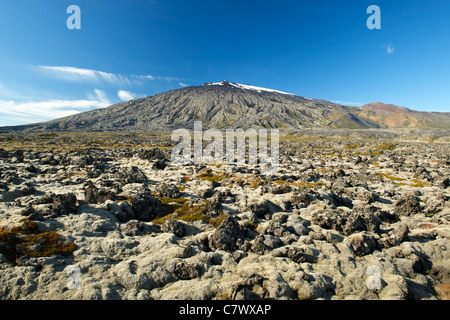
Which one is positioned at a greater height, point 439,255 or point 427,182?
point 427,182

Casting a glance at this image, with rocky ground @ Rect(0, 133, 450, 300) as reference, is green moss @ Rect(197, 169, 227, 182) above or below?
above

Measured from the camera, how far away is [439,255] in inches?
563

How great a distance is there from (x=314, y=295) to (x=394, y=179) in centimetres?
3444

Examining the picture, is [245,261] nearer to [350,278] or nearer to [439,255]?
[350,278]

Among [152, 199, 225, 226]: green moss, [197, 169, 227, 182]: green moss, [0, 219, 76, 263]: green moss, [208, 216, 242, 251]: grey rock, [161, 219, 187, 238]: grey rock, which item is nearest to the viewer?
[0, 219, 76, 263]: green moss

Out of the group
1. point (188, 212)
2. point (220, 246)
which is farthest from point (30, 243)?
point (220, 246)

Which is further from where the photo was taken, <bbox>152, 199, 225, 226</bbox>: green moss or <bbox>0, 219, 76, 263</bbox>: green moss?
<bbox>152, 199, 225, 226</bbox>: green moss

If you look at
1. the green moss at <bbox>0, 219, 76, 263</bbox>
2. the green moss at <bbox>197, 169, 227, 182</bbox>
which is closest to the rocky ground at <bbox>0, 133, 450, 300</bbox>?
the green moss at <bbox>0, 219, 76, 263</bbox>

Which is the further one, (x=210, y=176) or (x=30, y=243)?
(x=210, y=176)

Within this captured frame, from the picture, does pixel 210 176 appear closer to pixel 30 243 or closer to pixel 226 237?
pixel 226 237

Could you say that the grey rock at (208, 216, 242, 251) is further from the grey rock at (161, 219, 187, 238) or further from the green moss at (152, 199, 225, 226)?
the green moss at (152, 199, 225, 226)

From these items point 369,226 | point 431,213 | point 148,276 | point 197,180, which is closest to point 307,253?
point 369,226

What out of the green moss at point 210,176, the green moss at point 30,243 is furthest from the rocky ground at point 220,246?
the green moss at point 210,176

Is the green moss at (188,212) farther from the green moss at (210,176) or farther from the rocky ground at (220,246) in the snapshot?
the green moss at (210,176)
